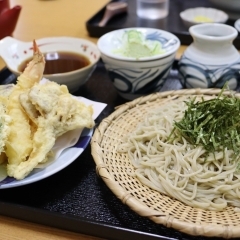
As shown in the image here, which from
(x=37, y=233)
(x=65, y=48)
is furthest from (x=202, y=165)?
(x=65, y=48)

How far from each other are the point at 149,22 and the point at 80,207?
4.52ft

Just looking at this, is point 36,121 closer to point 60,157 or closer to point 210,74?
point 60,157

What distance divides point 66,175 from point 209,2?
1652 millimetres

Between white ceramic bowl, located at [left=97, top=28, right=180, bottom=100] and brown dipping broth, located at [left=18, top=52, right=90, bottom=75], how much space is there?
121 millimetres

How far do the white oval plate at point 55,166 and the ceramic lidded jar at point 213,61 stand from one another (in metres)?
0.51

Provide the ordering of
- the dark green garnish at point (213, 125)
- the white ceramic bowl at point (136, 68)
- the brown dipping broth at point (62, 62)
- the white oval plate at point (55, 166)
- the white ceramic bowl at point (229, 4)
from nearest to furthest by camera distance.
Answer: the white oval plate at point (55, 166) → the dark green garnish at point (213, 125) → the white ceramic bowl at point (136, 68) → the brown dipping broth at point (62, 62) → the white ceramic bowl at point (229, 4)

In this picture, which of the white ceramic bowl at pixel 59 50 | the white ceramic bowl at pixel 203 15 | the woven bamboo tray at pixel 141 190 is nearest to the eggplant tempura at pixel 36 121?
the woven bamboo tray at pixel 141 190

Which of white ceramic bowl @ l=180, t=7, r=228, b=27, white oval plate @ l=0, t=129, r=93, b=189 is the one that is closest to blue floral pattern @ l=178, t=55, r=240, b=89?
white oval plate @ l=0, t=129, r=93, b=189

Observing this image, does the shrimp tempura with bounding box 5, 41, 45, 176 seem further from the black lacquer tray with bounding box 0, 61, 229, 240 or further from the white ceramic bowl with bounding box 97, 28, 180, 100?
the white ceramic bowl with bounding box 97, 28, 180, 100

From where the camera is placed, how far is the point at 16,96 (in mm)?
1073

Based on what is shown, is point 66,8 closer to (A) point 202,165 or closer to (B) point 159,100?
(B) point 159,100

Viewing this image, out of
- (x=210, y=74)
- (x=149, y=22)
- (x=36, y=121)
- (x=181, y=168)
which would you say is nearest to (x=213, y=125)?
(x=181, y=168)

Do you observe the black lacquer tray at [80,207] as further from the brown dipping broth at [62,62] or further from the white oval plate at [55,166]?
the brown dipping broth at [62,62]

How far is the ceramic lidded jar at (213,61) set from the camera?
1.37 metres
